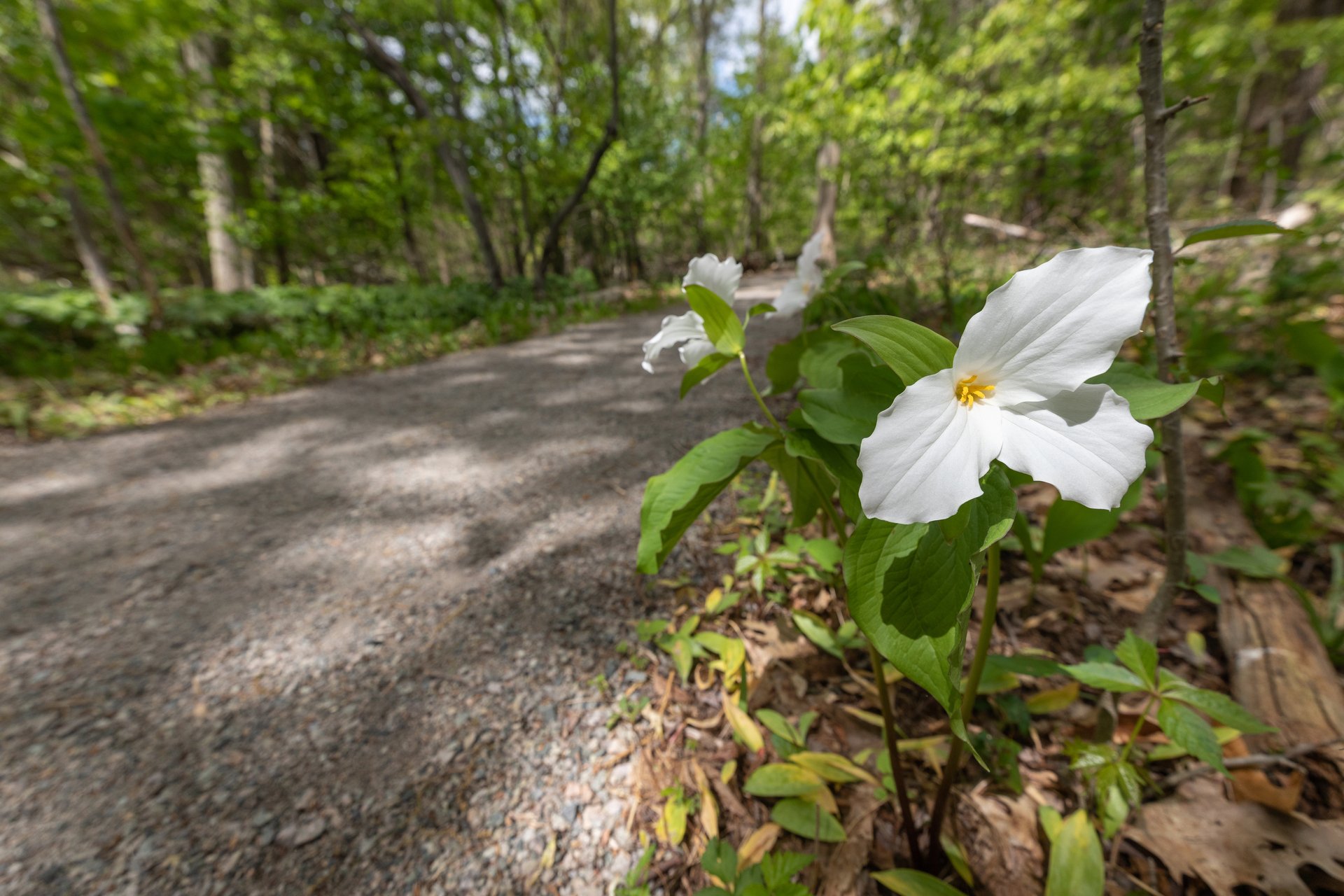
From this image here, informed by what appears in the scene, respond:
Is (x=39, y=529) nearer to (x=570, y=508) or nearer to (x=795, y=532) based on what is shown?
(x=570, y=508)

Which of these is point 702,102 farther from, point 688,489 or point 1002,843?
point 1002,843

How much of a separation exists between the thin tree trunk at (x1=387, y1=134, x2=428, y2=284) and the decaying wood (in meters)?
11.7

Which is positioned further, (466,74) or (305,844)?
(466,74)

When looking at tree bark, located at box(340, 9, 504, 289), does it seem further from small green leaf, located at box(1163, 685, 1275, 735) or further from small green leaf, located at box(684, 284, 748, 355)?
small green leaf, located at box(1163, 685, 1275, 735)

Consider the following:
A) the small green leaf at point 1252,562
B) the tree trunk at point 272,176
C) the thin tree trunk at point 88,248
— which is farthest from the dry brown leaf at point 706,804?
the tree trunk at point 272,176

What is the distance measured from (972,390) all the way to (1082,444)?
0.12 meters

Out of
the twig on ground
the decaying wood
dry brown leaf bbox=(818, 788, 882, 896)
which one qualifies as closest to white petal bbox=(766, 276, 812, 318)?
dry brown leaf bbox=(818, 788, 882, 896)

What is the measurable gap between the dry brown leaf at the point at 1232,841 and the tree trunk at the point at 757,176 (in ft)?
42.5

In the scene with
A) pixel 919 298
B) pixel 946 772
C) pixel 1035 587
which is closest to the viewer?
pixel 946 772

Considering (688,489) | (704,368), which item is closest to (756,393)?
(704,368)

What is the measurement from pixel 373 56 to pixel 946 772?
10.0 m

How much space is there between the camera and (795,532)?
154cm

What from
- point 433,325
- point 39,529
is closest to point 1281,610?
point 39,529

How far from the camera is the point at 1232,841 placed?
82cm
